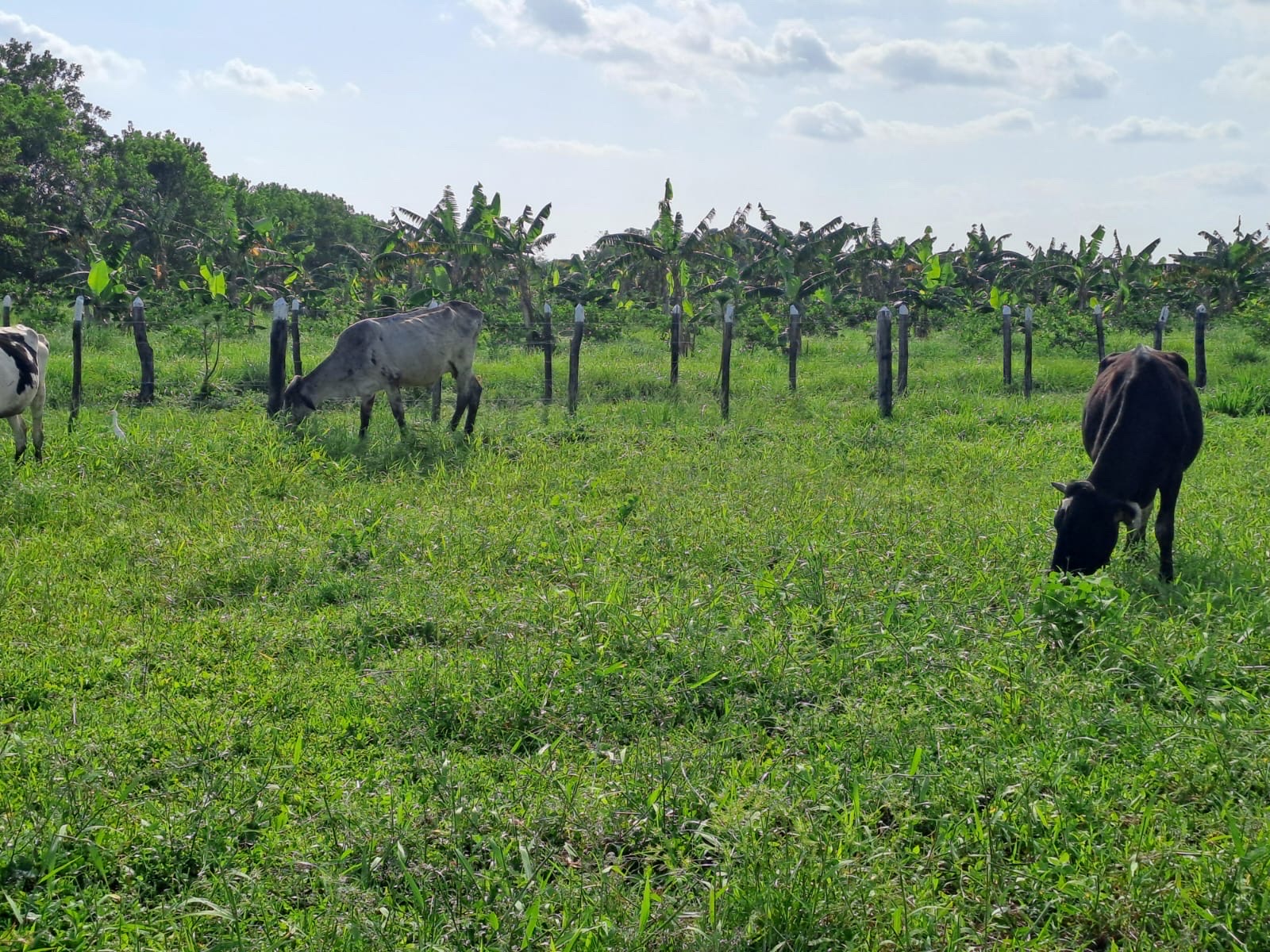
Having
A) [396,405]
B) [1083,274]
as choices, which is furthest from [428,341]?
[1083,274]

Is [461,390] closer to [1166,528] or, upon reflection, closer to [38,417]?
[38,417]

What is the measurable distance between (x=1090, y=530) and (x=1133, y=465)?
658 millimetres

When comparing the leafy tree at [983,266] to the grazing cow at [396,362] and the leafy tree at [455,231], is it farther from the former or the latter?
the grazing cow at [396,362]

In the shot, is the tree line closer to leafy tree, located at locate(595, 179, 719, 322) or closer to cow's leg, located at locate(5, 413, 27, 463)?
leafy tree, located at locate(595, 179, 719, 322)

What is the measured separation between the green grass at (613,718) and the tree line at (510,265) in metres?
14.8

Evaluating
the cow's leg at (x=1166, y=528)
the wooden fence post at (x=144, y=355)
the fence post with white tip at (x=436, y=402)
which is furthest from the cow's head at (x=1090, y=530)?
the wooden fence post at (x=144, y=355)

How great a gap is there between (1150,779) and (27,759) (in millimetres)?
4095

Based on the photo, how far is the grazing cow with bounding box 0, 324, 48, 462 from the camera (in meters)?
8.95

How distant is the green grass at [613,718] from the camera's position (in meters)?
2.98

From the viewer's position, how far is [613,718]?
4371mm

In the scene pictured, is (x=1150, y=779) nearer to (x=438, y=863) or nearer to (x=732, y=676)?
(x=732, y=676)

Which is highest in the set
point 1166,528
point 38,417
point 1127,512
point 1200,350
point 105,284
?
point 105,284

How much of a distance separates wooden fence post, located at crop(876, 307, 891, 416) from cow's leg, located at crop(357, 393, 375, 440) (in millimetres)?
6334

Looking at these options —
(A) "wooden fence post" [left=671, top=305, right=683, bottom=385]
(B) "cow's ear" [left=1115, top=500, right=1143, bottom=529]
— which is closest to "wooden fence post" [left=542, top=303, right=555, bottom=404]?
(A) "wooden fence post" [left=671, top=305, right=683, bottom=385]
